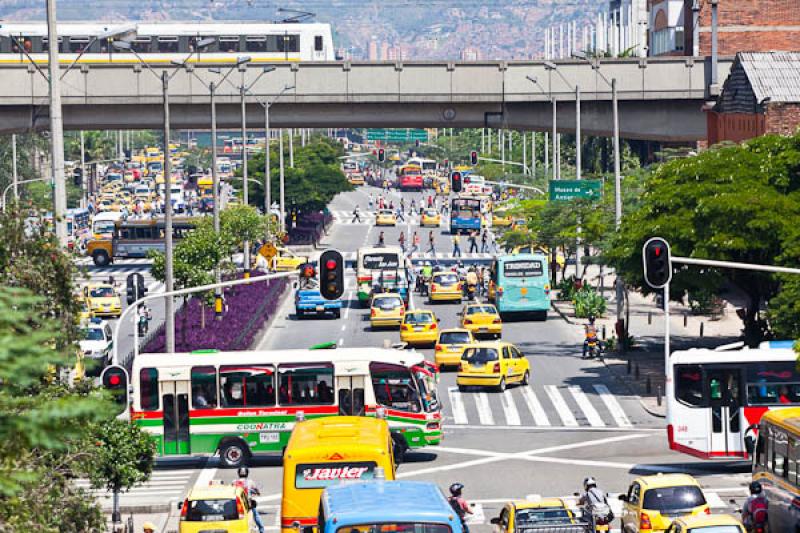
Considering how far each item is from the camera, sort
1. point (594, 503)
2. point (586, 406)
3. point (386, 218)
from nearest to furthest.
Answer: point (594, 503), point (586, 406), point (386, 218)

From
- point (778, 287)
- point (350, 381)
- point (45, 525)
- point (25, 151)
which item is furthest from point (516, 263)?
point (25, 151)

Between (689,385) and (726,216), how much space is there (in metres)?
12.9

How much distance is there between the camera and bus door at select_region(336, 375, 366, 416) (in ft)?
131

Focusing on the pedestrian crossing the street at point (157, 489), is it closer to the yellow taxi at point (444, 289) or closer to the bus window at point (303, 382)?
the bus window at point (303, 382)

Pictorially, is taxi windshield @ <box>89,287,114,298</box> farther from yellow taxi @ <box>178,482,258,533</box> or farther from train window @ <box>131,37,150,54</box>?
yellow taxi @ <box>178,482,258,533</box>

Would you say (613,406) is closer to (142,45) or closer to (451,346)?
(451,346)

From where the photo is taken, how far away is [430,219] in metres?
126

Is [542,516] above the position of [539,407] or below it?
above

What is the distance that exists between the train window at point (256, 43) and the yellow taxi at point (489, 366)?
63074 mm

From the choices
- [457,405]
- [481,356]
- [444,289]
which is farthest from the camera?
[444,289]

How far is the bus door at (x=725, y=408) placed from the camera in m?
38.2

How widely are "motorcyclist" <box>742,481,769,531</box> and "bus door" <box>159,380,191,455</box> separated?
A: 1539 centimetres

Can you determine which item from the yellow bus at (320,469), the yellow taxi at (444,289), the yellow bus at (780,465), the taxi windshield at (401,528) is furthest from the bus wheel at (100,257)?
the taxi windshield at (401,528)

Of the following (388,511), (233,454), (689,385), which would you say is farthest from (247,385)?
(388,511)
